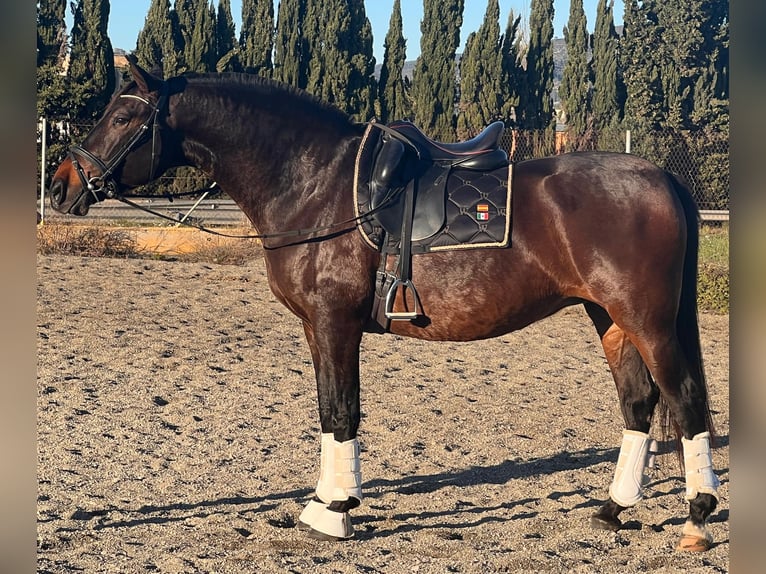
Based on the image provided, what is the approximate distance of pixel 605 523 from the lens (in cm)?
441

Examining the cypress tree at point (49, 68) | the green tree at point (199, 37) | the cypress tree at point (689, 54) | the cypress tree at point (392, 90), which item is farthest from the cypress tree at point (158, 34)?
the cypress tree at point (689, 54)

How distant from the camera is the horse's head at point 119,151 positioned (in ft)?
13.7

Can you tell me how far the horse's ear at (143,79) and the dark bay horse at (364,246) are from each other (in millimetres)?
10

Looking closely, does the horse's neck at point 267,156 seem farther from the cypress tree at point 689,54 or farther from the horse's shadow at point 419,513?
the cypress tree at point 689,54

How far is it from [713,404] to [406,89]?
22236 millimetres

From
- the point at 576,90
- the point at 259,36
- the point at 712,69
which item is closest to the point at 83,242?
the point at 712,69

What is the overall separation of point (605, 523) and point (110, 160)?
296 centimetres

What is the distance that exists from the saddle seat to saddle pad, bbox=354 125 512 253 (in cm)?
9

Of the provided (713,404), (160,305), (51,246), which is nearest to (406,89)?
(51,246)

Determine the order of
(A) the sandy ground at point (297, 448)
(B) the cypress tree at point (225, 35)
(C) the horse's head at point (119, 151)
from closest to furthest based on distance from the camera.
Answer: (A) the sandy ground at point (297, 448) → (C) the horse's head at point (119, 151) → (B) the cypress tree at point (225, 35)

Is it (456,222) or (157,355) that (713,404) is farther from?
(157,355)

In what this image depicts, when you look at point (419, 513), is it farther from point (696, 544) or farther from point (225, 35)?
point (225, 35)

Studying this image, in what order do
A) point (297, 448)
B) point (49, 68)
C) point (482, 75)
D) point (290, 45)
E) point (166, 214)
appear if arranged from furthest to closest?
point (290, 45) → point (482, 75) → point (49, 68) → point (166, 214) → point (297, 448)

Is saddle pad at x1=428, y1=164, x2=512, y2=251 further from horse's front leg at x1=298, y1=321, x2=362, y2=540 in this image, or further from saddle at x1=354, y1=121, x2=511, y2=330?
horse's front leg at x1=298, y1=321, x2=362, y2=540
